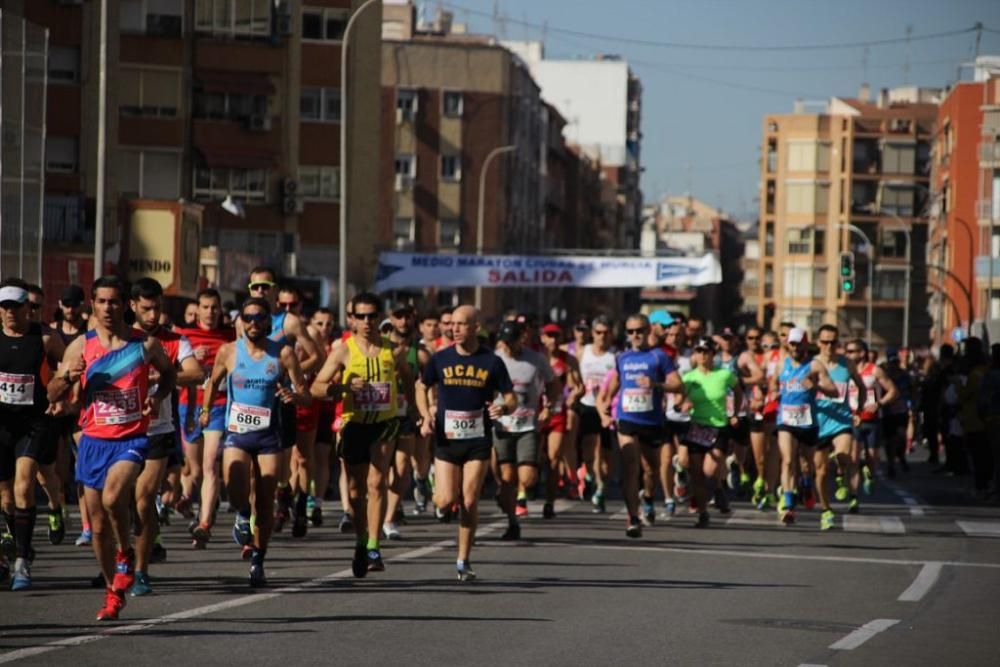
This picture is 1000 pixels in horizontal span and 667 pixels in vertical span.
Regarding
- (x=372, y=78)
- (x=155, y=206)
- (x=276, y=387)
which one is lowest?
(x=276, y=387)

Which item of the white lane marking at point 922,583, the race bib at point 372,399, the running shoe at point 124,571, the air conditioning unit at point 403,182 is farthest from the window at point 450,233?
the running shoe at point 124,571

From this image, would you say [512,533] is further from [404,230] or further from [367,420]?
[404,230]

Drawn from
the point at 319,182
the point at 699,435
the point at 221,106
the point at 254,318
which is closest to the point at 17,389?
the point at 254,318

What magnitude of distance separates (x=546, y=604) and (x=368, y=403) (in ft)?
8.61

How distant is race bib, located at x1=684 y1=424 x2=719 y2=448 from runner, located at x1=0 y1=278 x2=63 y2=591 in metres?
9.09

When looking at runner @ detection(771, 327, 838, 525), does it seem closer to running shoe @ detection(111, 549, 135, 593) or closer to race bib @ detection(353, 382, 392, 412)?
race bib @ detection(353, 382, 392, 412)

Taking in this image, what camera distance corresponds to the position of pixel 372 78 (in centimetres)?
6962

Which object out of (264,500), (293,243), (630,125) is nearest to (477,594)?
(264,500)

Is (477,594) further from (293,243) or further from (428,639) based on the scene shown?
(293,243)

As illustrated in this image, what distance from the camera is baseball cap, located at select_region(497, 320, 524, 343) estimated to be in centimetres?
2075

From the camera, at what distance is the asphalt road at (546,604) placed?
430 inches

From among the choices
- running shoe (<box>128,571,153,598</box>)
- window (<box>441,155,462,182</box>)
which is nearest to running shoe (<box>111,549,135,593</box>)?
running shoe (<box>128,571,153,598</box>)

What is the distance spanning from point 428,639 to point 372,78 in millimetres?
59188

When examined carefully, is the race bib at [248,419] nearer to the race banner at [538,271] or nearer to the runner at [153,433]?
the runner at [153,433]
